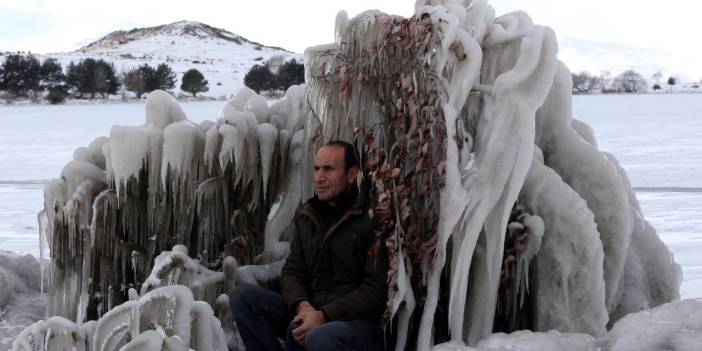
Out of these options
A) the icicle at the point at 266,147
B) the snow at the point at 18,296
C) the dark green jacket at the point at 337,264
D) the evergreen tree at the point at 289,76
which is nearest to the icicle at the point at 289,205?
the icicle at the point at 266,147

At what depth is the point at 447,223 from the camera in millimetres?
3906

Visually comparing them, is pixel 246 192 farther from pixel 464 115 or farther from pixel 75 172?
pixel 464 115

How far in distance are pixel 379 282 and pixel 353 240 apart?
23 centimetres

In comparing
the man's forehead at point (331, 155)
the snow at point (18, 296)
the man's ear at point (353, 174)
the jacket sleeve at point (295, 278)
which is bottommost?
the snow at point (18, 296)

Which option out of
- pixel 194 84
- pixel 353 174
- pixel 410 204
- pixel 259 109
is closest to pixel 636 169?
pixel 259 109

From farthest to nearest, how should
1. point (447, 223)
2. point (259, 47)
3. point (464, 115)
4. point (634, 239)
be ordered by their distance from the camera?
point (259, 47) < point (634, 239) < point (464, 115) < point (447, 223)

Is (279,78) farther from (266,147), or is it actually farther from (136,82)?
(266,147)

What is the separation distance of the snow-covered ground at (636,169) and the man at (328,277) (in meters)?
2.43

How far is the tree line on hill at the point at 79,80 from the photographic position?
5975cm

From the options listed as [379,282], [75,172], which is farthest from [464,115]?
[75,172]

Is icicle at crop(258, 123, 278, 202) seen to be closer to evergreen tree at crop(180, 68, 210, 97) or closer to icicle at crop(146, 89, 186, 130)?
icicle at crop(146, 89, 186, 130)

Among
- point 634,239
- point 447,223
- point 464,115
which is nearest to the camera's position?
point 447,223

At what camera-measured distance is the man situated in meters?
3.89

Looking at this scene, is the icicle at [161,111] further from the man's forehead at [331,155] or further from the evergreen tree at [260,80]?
the evergreen tree at [260,80]
